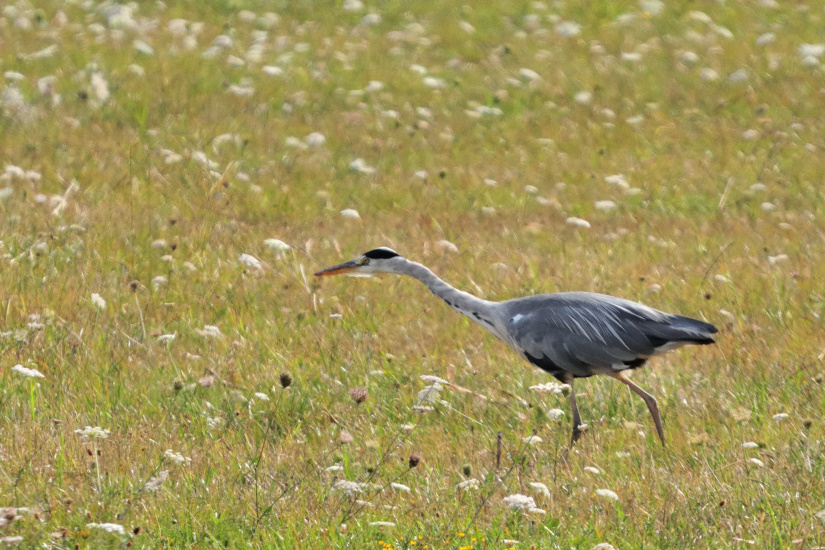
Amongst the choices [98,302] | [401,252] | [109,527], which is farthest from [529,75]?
[109,527]

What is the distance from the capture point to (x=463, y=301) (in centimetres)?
673

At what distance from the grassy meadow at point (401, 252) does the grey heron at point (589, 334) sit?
0.25m

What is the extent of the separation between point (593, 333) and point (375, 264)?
1484mm

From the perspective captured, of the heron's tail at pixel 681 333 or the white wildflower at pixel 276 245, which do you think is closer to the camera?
the heron's tail at pixel 681 333

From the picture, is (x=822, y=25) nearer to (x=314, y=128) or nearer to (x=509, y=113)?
(x=509, y=113)

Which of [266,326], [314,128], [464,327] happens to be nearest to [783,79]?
[314,128]

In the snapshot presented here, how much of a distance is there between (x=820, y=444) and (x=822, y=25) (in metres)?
12.4

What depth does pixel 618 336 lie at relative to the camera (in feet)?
20.3

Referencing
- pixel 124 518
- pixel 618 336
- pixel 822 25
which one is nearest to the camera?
pixel 124 518

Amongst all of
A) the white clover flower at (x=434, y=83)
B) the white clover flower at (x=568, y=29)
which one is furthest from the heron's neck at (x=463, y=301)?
the white clover flower at (x=568, y=29)

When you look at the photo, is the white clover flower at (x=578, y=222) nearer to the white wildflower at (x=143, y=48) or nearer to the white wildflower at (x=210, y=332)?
the white wildflower at (x=210, y=332)

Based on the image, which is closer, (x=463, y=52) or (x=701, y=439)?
(x=701, y=439)

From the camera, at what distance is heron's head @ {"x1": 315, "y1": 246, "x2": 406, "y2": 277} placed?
22.6 ft

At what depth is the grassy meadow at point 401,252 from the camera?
5.00 meters
